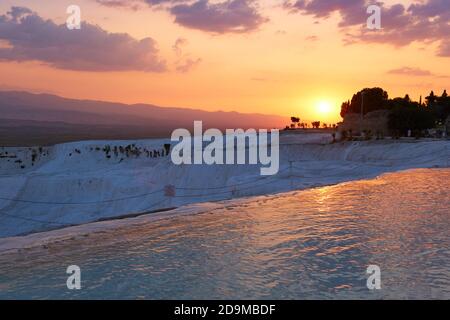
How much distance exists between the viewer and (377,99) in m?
46.2

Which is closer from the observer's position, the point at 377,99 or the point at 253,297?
the point at 253,297

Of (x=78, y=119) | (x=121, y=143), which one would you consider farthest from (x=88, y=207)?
(x=78, y=119)

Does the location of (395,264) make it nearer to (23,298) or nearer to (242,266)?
(242,266)

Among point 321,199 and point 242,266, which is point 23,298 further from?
point 321,199

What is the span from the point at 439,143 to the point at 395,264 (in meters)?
18.4

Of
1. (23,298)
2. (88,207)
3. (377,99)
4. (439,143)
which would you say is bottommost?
(88,207)

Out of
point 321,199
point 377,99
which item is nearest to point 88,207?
point 321,199

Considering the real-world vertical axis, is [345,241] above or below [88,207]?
above

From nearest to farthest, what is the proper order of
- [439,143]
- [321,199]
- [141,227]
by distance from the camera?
[141,227] < [321,199] < [439,143]

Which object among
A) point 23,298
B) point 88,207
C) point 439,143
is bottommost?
point 88,207
